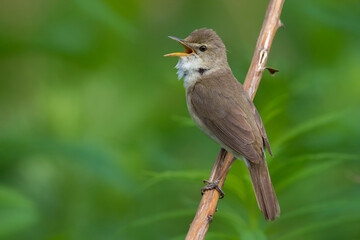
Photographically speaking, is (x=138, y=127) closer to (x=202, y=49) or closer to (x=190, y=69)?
(x=190, y=69)

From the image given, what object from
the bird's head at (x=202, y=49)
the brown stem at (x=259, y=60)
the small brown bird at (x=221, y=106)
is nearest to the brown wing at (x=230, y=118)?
the small brown bird at (x=221, y=106)

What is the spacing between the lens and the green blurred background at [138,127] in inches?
160

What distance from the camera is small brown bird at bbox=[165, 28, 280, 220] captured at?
4.32 metres

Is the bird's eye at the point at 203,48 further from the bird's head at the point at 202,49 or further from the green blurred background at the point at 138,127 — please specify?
the green blurred background at the point at 138,127

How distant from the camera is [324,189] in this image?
5086mm

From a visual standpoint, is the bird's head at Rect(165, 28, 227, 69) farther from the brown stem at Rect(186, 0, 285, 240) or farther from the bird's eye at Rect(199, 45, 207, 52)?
the brown stem at Rect(186, 0, 285, 240)

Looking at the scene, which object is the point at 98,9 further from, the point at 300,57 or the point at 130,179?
the point at 300,57

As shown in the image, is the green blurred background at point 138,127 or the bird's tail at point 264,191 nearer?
the bird's tail at point 264,191

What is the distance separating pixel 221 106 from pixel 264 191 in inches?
42.2

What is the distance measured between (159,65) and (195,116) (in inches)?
73.5

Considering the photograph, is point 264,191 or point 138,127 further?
point 138,127

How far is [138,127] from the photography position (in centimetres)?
550

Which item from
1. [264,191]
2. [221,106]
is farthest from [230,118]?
[264,191]

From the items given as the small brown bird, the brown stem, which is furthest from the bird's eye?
the brown stem
